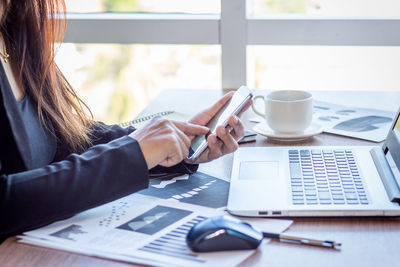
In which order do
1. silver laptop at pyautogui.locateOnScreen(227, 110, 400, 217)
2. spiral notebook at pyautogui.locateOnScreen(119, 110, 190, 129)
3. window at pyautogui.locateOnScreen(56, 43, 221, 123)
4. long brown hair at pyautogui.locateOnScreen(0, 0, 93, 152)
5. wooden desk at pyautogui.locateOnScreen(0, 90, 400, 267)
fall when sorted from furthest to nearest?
window at pyautogui.locateOnScreen(56, 43, 221, 123), spiral notebook at pyautogui.locateOnScreen(119, 110, 190, 129), long brown hair at pyautogui.locateOnScreen(0, 0, 93, 152), silver laptop at pyautogui.locateOnScreen(227, 110, 400, 217), wooden desk at pyautogui.locateOnScreen(0, 90, 400, 267)

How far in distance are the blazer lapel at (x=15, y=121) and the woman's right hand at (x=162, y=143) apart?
0.19 m

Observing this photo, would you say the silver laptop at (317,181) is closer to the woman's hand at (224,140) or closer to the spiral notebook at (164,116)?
the woman's hand at (224,140)

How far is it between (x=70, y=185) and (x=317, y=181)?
0.41 m

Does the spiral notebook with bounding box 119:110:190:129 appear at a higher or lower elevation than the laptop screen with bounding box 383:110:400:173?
lower

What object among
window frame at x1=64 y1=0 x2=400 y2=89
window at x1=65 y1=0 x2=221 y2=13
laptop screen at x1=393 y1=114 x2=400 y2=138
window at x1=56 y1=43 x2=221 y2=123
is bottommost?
window at x1=56 y1=43 x2=221 y2=123

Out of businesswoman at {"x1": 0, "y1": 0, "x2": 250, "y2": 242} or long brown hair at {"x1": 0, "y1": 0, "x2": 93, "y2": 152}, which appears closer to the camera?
businesswoman at {"x1": 0, "y1": 0, "x2": 250, "y2": 242}

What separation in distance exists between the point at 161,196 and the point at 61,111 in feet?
1.11

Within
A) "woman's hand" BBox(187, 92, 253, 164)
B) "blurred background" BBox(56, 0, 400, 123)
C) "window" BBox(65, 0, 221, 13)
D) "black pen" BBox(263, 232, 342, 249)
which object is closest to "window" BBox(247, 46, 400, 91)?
"blurred background" BBox(56, 0, 400, 123)

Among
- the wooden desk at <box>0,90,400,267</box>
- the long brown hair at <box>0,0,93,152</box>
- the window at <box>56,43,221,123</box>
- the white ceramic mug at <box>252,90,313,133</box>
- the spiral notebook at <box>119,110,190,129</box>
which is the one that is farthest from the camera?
the window at <box>56,43,221,123</box>

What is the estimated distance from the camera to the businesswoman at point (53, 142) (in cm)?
79

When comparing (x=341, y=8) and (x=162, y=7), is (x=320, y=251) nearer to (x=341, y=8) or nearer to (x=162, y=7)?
(x=341, y=8)

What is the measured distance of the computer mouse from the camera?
27.7 inches

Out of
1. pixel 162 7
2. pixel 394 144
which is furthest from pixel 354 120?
pixel 162 7

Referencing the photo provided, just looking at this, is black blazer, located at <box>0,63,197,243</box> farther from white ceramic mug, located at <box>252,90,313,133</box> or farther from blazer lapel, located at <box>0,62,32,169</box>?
white ceramic mug, located at <box>252,90,313,133</box>
